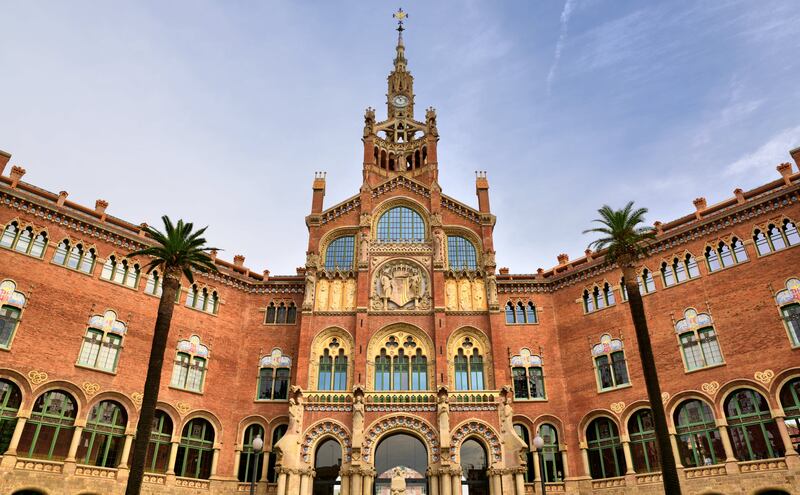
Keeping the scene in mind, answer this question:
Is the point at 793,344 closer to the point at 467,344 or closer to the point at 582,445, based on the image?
the point at 582,445

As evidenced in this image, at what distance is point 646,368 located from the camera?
27.7 metres

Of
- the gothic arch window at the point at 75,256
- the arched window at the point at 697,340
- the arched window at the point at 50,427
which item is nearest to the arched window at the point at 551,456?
the arched window at the point at 697,340

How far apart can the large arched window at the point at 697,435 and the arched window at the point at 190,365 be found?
3170 centimetres

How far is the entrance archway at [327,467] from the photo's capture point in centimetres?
3612

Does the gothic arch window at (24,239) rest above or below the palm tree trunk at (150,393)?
above

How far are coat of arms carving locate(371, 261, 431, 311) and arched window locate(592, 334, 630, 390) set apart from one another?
41.3 ft

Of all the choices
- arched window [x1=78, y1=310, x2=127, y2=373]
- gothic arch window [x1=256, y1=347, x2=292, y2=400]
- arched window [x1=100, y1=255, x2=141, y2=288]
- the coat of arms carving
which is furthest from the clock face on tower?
arched window [x1=78, y1=310, x2=127, y2=373]

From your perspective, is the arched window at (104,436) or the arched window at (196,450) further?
the arched window at (196,450)

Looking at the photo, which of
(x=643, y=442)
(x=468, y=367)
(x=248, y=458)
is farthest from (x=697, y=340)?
(x=248, y=458)

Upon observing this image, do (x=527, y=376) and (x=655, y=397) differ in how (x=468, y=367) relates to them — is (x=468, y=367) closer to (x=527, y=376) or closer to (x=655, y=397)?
(x=527, y=376)

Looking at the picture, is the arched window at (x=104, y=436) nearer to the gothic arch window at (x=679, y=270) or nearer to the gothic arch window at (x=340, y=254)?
the gothic arch window at (x=340, y=254)

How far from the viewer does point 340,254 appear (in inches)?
1753

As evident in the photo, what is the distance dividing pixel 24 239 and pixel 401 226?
2592 cm

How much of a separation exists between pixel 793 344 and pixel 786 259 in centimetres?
505
